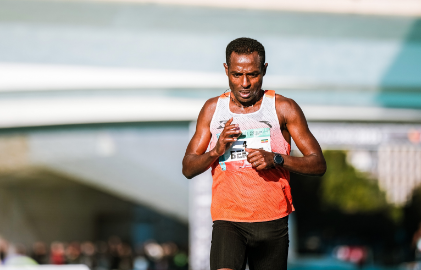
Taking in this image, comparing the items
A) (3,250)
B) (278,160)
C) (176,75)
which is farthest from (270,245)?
(3,250)

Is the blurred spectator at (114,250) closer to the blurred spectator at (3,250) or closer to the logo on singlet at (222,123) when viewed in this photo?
the blurred spectator at (3,250)

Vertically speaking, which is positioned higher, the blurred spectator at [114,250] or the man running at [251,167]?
the man running at [251,167]

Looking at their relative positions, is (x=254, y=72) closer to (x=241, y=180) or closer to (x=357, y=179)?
(x=241, y=180)

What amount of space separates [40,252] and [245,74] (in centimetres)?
1479

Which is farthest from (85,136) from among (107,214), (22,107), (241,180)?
(241,180)

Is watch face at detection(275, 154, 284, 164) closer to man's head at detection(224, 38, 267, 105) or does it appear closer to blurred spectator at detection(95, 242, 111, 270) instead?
man's head at detection(224, 38, 267, 105)

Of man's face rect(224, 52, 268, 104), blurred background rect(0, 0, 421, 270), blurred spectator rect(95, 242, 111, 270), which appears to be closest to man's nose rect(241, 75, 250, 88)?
man's face rect(224, 52, 268, 104)

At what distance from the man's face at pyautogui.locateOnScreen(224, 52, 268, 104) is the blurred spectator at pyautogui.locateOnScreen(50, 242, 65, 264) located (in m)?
14.3

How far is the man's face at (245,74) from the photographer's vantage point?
9.62 ft

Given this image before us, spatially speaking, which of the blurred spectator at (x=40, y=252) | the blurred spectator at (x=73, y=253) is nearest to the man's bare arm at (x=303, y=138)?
the blurred spectator at (x=40, y=252)

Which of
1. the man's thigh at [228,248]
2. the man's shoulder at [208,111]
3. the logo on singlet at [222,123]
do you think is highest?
the man's shoulder at [208,111]

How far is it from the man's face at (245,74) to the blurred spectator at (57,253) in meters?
14.3

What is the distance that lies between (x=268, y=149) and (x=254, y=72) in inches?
18.1

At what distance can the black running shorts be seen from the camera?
9.71 ft
